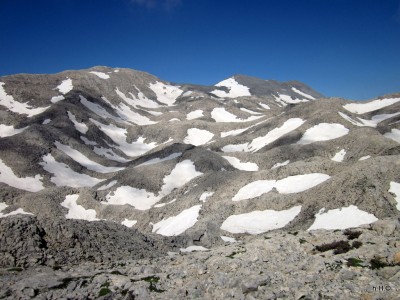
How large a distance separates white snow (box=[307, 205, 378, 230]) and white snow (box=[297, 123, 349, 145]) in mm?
53811

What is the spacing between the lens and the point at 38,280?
17.2 meters

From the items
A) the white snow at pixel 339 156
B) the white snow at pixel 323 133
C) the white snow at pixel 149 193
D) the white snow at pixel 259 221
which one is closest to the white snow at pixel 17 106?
the white snow at pixel 149 193

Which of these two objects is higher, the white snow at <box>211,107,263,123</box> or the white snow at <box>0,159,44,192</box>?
the white snow at <box>211,107,263,123</box>

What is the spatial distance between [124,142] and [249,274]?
122 metres

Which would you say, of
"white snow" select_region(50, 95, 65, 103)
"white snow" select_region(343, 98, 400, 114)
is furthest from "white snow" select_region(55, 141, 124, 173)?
"white snow" select_region(343, 98, 400, 114)

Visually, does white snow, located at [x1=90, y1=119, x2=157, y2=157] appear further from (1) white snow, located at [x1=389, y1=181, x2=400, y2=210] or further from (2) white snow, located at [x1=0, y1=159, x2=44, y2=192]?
(1) white snow, located at [x1=389, y1=181, x2=400, y2=210]

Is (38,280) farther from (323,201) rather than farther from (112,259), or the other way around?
(323,201)

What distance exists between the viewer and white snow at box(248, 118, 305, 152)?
328 feet

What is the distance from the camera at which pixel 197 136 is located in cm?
12950

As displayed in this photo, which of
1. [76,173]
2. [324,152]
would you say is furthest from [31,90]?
[324,152]

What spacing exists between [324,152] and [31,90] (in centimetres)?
12988

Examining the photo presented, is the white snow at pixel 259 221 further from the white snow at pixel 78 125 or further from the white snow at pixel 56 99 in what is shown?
the white snow at pixel 56 99

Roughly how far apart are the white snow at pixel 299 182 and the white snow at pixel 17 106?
371ft

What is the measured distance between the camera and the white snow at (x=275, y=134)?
99938 mm
